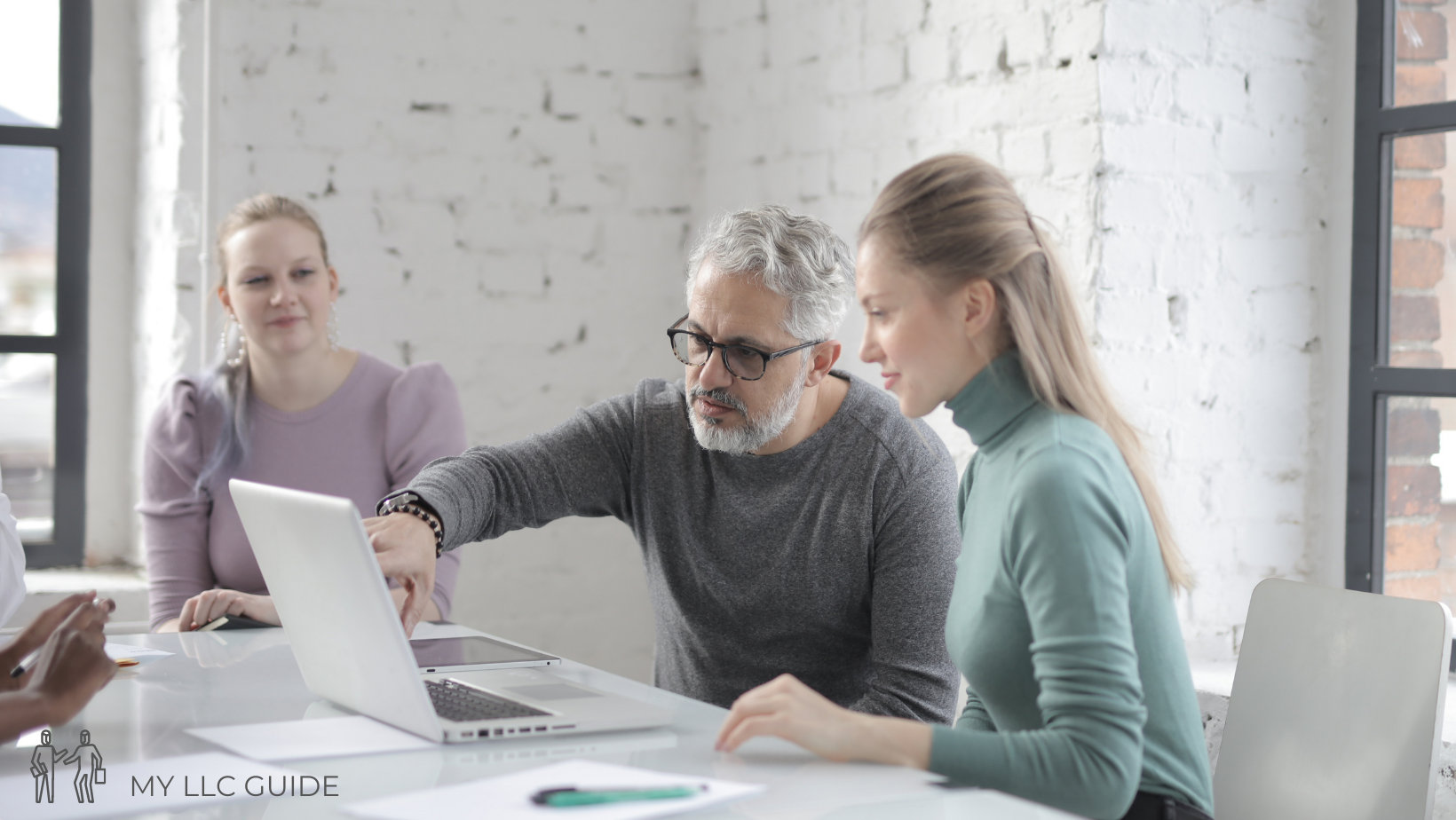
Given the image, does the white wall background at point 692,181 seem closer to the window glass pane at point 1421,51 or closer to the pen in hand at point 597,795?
the window glass pane at point 1421,51

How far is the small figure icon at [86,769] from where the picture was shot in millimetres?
1090

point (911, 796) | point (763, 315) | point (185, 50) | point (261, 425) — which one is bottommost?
point (911, 796)

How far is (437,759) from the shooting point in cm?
121

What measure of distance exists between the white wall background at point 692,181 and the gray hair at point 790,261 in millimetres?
616

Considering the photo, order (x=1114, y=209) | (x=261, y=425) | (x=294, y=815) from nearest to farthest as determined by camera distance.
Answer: (x=294, y=815) < (x=1114, y=209) < (x=261, y=425)

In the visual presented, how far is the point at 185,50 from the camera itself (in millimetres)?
2865

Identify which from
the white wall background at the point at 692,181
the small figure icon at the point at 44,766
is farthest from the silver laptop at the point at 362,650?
the white wall background at the point at 692,181

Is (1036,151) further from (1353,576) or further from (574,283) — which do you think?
(574,283)

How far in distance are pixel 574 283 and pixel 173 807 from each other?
2.26 m

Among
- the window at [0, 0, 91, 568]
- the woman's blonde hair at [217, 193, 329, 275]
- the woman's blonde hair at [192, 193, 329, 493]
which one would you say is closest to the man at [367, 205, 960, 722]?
the woman's blonde hair at [192, 193, 329, 493]

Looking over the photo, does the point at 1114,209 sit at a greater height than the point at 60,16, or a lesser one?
lesser

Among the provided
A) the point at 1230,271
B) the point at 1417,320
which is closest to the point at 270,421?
the point at 1230,271

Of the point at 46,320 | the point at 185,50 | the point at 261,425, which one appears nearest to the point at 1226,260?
the point at 261,425

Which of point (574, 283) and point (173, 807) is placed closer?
point (173, 807)
